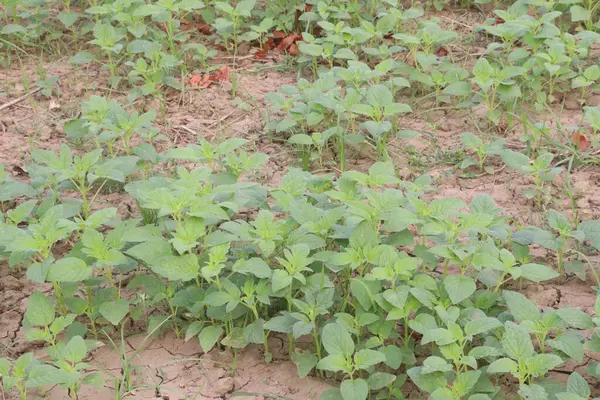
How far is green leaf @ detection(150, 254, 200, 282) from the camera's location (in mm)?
3209

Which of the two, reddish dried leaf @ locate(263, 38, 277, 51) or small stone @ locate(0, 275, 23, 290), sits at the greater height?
reddish dried leaf @ locate(263, 38, 277, 51)

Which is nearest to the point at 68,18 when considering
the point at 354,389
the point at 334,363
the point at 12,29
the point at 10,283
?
the point at 12,29

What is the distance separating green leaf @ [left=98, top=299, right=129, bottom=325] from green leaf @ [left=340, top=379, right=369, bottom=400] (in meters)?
0.98

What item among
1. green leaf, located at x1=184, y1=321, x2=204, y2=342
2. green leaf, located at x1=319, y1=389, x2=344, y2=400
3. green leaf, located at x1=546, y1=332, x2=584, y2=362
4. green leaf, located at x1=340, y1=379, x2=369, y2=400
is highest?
green leaf, located at x1=546, y1=332, x2=584, y2=362

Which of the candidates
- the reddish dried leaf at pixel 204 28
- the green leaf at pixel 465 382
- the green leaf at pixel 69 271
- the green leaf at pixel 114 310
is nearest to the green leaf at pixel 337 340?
the green leaf at pixel 465 382

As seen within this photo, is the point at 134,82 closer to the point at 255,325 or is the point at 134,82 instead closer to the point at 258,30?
the point at 258,30

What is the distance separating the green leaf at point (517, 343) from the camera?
2.88m

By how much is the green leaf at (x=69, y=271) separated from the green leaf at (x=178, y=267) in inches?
10.8

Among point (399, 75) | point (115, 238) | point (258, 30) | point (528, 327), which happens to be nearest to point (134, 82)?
point (258, 30)

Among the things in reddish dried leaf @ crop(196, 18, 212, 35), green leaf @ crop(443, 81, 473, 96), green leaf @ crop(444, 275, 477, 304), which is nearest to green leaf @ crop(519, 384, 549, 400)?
green leaf @ crop(444, 275, 477, 304)

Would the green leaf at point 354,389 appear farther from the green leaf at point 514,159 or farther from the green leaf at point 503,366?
the green leaf at point 514,159

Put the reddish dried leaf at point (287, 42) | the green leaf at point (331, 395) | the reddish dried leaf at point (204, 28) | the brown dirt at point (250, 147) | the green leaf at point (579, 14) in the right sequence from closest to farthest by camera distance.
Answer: the green leaf at point (331, 395) < the brown dirt at point (250, 147) < the green leaf at point (579, 14) < the reddish dried leaf at point (287, 42) < the reddish dried leaf at point (204, 28)

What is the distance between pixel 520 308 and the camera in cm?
311

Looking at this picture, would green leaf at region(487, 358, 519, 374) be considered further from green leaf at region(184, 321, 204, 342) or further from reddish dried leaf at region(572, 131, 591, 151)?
reddish dried leaf at region(572, 131, 591, 151)
